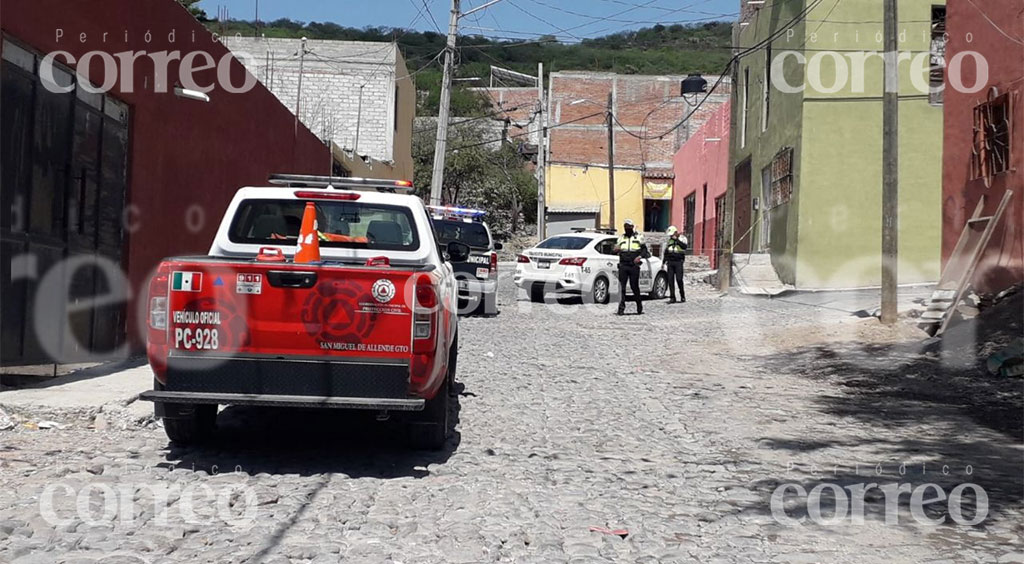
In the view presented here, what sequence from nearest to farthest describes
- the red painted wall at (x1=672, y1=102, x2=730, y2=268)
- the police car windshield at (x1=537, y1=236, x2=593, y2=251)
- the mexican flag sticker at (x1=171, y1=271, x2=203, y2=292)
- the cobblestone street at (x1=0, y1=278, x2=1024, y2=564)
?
1. the cobblestone street at (x1=0, y1=278, x2=1024, y2=564)
2. the mexican flag sticker at (x1=171, y1=271, x2=203, y2=292)
3. the police car windshield at (x1=537, y1=236, x2=593, y2=251)
4. the red painted wall at (x1=672, y1=102, x2=730, y2=268)

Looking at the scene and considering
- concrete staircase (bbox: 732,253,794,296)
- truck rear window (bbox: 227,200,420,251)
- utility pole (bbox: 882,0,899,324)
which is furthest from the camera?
concrete staircase (bbox: 732,253,794,296)

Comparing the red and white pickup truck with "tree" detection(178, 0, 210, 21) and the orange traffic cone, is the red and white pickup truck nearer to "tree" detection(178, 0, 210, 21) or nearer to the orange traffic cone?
the orange traffic cone

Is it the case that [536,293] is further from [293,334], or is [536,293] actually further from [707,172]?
[707,172]

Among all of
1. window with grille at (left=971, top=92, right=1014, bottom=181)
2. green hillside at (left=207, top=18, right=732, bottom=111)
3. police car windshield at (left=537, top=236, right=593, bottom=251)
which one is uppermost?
green hillside at (left=207, top=18, right=732, bottom=111)

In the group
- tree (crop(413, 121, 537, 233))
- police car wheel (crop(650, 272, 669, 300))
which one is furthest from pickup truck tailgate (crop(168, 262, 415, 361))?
tree (crop(413, 121, 537, 233))

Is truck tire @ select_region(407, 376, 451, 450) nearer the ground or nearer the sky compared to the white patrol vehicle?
nearer the ground

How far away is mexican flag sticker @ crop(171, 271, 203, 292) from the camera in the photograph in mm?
6141

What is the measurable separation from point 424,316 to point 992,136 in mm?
11201

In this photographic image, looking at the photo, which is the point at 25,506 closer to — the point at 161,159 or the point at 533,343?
the point at 161,159

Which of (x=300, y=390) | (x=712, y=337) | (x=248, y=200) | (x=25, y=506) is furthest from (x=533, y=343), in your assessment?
(x=25, y=506)

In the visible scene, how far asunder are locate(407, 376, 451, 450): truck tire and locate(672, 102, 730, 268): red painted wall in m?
25.6

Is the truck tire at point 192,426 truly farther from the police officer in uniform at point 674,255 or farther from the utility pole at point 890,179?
the police officer in uniform at point 674,255

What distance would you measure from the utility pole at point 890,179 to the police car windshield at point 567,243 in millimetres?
7582

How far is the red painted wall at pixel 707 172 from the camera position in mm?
34062
